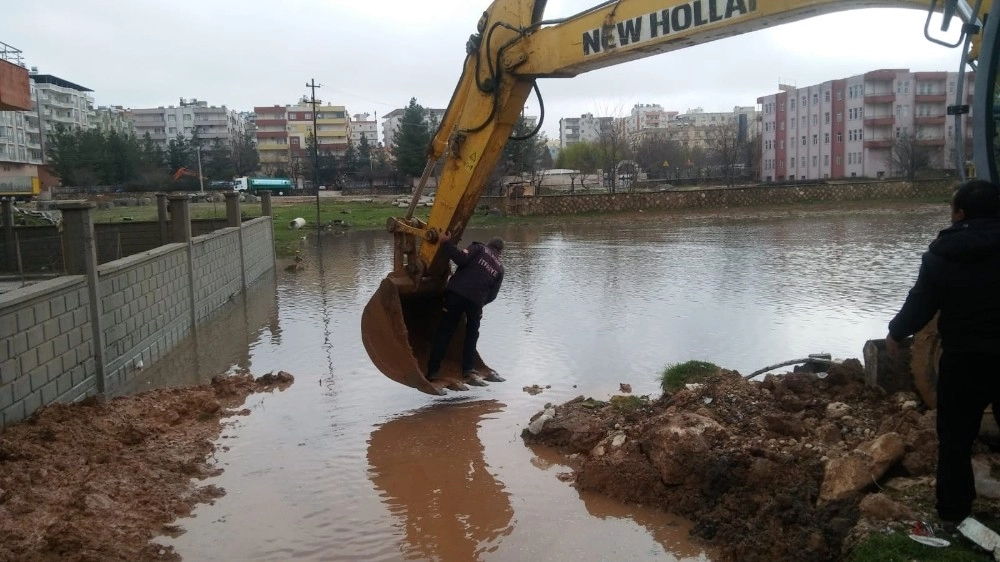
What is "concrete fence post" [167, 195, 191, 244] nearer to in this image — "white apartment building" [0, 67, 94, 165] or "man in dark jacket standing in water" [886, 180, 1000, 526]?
"man in dark jacket standing in water" [886, 180, 1000, 526]

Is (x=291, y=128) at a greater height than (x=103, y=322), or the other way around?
(x=291, y=128)

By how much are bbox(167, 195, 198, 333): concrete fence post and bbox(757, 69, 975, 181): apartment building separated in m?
65.8

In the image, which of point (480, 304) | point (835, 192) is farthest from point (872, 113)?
point (480, 304)

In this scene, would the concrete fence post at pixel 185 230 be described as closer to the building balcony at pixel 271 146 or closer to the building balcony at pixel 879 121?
the building balcony at pixel 879 121

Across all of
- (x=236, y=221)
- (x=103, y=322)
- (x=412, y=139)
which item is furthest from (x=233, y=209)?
(x=412, y=139)

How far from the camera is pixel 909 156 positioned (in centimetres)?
5922

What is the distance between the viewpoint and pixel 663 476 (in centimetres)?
572

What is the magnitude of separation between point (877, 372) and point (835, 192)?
4361 cm

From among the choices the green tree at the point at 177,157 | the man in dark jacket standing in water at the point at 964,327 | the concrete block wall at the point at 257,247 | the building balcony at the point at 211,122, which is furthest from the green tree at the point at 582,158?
the man in dark jacket standing in water at the point at 964,327

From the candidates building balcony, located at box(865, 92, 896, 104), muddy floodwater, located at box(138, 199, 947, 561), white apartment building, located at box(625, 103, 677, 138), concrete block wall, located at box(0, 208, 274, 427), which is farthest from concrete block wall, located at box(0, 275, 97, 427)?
white apartment building, located at box(625, 103, 677, 138)

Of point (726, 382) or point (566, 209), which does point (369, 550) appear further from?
point (566, 209)

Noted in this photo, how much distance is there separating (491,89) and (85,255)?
472 centimetres

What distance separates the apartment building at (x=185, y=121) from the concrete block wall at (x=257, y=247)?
116208 mm

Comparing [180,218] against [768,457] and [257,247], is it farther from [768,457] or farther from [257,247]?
[768,457]
